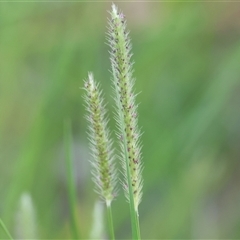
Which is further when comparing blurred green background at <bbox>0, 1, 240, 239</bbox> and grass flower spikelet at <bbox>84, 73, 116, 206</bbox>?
blurred green background at <bbox>0, 1, 240, 239</bbox>

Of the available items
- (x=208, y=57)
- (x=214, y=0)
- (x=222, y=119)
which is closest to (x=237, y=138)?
(x=222, y=119)

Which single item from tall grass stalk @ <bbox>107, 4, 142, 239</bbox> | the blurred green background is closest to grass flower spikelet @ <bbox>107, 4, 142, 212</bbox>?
tall grass stalk @ <bbox>107, 4, 142, 239</bbox>

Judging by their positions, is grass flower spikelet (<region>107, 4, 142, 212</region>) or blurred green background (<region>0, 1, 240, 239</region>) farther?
blurred green background (<region>0, 1, 240, 239</region>)

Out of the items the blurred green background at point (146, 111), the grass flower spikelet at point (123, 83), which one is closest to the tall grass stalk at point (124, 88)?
the grass flower spikelet at point (123, 83)

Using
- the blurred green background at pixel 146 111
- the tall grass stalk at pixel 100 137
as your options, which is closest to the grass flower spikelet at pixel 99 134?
the tall grass stalk at pixel 100 137

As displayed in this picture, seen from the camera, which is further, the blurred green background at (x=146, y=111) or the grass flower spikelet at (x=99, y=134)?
the blurred green background at (x=146, y=111)

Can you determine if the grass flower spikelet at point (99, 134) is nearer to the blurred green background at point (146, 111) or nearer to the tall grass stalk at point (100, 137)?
the tall grass stalk at point (100, 137)

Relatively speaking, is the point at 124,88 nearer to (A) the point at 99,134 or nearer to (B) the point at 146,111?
(A) the point at 99,134

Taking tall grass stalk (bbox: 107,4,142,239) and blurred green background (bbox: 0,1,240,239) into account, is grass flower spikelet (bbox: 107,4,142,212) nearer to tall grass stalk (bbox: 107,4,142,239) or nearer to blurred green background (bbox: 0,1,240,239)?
tall grass stalk (bbox: 107,4,142,239)

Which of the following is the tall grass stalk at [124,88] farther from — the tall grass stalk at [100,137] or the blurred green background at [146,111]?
the blurred green background at [146,111]
